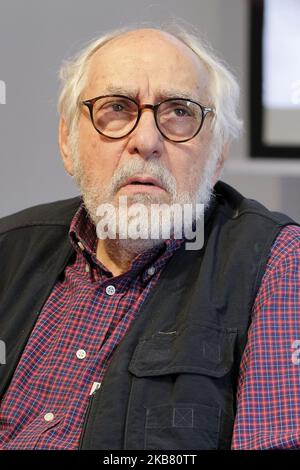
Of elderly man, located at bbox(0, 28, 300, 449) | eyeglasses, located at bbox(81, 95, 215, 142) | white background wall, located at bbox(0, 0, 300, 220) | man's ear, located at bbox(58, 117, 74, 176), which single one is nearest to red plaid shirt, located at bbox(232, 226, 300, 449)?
elderly man, located at bbox(0, 28, 300, 449)

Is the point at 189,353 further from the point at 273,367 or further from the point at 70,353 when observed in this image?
the point at 70,353

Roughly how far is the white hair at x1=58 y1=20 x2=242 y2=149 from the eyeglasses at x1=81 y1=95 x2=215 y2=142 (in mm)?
62

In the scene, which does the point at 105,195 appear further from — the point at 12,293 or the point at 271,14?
the point at 271,14

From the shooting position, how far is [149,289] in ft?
4.73

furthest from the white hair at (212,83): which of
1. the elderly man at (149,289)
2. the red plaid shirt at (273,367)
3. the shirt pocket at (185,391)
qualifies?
the shirt pocket at (185,391)

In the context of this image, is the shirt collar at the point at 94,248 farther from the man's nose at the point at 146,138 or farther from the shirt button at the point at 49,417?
the shirt button at the point at 49,417

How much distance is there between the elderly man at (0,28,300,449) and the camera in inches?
50.1

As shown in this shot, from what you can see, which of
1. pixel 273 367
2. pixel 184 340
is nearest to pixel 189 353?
pixel 184 340

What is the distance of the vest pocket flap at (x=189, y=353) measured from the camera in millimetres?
1289

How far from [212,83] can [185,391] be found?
2.11ft

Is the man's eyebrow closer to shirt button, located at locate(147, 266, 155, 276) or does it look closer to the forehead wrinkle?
the forehead wrinkle

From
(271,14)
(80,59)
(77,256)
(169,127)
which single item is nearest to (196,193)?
(169,127)

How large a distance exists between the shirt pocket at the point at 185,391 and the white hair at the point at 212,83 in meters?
0.47

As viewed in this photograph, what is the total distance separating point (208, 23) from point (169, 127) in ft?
3.49
